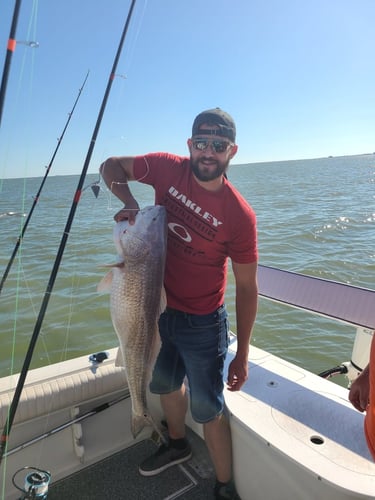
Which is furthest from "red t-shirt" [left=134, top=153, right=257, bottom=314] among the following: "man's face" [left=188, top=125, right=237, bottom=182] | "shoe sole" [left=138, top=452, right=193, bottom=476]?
"shoe sole" [left=138, top=452, right=193, bottom=476]

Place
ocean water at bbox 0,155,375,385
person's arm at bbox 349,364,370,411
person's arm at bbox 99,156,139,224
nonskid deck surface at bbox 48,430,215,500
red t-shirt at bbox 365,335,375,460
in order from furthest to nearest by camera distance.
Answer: ocean water at bbox 0,155,375,385 < nonskid deck surface at bbox 48,430,215,500 < person's arm at bbox 99,156,139,224 < person's arm at bbox 349,364,370,411 < red t-shirt at bbox 365,335,375,460

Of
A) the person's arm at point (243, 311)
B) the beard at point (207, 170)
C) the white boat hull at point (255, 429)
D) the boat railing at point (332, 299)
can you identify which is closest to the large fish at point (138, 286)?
the beard at point (207, 170)

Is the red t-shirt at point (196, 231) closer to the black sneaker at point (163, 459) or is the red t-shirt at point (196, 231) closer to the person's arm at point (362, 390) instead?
the person's arm at point (362, 390)

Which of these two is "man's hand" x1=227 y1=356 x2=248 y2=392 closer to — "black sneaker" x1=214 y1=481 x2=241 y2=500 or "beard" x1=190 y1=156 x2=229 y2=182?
"black sneaker" x1=214 y1=481 x2=241 y2=500

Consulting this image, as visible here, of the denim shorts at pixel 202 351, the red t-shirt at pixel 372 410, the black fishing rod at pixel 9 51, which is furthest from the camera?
the denim shorts at pixel 202 351

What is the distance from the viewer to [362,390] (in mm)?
2002

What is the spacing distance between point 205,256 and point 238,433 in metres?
1.24

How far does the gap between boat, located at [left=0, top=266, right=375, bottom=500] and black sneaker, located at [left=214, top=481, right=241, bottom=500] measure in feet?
0.46

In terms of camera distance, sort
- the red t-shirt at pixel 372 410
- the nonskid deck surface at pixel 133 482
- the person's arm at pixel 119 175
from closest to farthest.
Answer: the red t-shirt at pixel 372 410, the person's arm at pixel 119 175, the nonskid deck surface at pixel 133 482

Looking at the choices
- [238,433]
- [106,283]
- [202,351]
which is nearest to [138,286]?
[106,283]

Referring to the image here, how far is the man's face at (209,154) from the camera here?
233 centimetres

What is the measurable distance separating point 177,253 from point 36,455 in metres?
1.95

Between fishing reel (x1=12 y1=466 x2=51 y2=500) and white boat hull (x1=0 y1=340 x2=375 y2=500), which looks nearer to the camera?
white boat hull (x1=0 y1=340 x2=375 y2=500)

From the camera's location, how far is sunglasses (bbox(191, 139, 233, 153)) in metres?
2.33
